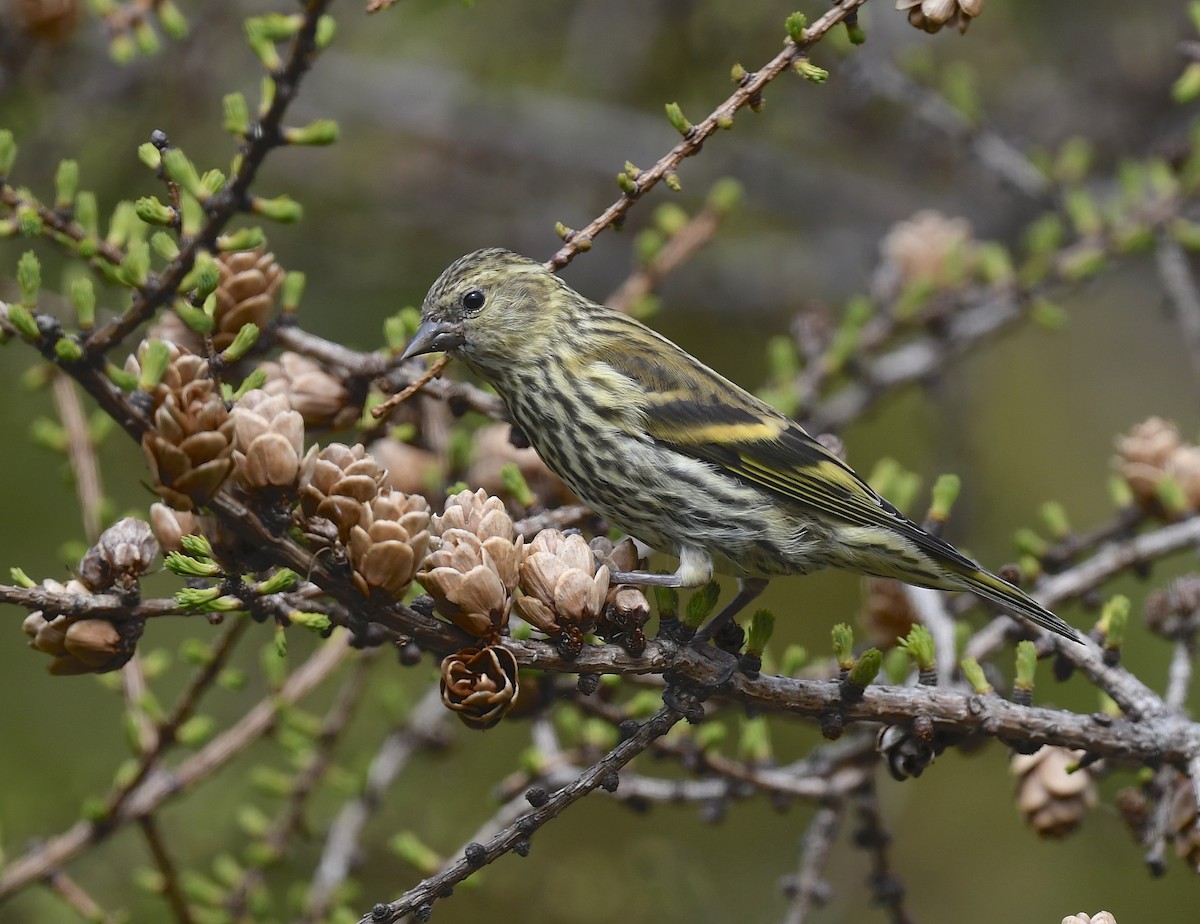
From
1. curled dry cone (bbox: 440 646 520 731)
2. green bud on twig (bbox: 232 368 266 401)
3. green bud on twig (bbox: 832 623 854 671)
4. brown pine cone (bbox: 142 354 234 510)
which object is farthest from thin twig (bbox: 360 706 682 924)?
green bud on twig (bbox: 232 368 266 401)

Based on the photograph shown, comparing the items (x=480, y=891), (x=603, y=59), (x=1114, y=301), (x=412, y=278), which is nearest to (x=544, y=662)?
(x=480, y=891)

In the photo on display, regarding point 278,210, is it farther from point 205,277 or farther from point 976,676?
point 976,676

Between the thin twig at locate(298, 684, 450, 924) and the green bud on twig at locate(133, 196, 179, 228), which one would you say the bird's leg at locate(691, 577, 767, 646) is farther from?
the green bud on twig at locate(133, 196, 179, 228)

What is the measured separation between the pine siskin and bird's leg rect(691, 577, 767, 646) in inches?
0.4

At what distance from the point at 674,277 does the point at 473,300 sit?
8.00 ft

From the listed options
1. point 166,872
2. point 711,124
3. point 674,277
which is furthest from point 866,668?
point 674,277

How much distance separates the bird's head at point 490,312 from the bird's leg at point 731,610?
65 centimetres

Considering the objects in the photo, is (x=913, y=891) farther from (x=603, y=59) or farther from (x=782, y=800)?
(x=603, y=59)

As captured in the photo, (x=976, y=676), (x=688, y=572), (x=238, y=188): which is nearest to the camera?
(x=238, y=188)

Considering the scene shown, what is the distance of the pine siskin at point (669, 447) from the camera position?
7.97ft

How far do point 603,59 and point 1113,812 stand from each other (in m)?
3.75

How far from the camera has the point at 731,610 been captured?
209 centimetres

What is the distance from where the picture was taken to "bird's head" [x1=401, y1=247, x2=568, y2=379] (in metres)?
Answer: 2.54

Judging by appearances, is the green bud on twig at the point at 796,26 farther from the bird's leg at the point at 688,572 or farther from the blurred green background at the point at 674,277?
the blurred green background at the point at 674,277
